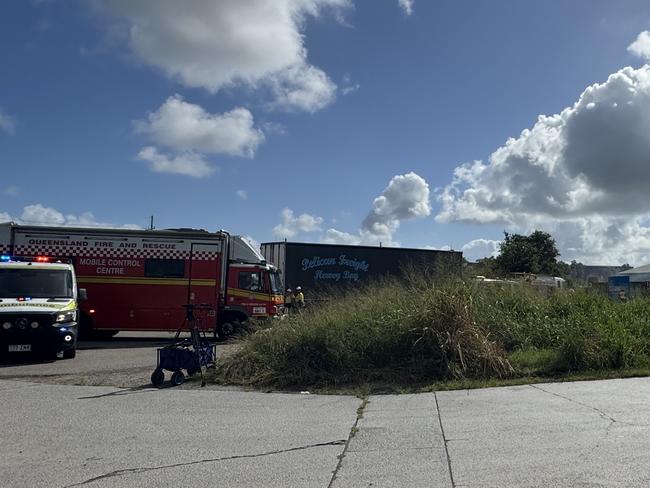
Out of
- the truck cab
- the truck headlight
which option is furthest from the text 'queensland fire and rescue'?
the truck headlight

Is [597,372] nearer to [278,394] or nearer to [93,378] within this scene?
[278,394]

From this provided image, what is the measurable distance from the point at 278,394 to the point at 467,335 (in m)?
3.70

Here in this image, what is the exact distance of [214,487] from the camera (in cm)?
511

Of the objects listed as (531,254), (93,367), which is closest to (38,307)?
(93,367)

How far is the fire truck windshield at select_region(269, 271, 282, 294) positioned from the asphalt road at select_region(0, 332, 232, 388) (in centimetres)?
456

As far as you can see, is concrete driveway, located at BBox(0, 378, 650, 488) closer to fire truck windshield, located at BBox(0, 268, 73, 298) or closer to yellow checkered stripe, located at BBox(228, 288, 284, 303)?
fire truck windshield, located at BBox(0, 268, 73, 298)

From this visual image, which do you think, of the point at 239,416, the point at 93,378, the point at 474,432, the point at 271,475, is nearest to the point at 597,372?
the point at 474,432

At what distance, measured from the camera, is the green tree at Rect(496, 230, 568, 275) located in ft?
197

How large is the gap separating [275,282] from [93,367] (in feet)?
28.1

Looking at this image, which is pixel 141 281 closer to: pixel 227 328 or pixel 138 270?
pixel 138 270

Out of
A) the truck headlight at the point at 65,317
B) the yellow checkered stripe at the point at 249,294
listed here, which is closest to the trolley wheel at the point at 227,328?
the yellow checkered stripe at the point at 249,294

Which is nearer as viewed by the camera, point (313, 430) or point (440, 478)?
point (440, 478)

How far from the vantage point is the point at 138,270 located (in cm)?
1962

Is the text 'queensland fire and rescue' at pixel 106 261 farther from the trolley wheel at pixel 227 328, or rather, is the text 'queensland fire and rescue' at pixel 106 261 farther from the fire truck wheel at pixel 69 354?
the fire truck wheel at pixel 69 354
